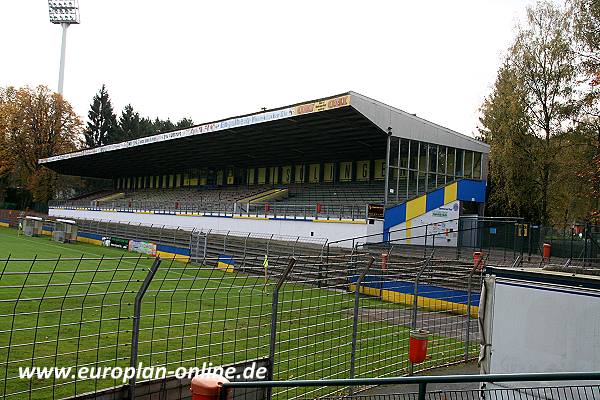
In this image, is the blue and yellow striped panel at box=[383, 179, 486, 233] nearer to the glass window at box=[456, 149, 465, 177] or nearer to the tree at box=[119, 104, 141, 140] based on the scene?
the glass window at box=[456, 149, 465, 177]

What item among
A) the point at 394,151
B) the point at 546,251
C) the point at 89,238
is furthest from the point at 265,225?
the point at 546,251

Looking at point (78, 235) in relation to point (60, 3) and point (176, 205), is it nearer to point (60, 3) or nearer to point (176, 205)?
point (176, 205)

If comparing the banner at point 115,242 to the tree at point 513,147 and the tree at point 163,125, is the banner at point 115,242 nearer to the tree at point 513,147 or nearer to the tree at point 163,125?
the tree at point 513,147

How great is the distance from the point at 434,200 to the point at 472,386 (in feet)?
67.5

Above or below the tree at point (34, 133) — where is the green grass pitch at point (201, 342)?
below

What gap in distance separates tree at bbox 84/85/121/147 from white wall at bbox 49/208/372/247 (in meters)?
40.8

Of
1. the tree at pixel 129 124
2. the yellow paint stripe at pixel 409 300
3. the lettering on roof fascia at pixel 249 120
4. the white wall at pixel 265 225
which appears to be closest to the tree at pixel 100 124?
the tree at pixel 129 124

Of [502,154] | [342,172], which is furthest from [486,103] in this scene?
[342,172]

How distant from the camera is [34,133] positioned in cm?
6231

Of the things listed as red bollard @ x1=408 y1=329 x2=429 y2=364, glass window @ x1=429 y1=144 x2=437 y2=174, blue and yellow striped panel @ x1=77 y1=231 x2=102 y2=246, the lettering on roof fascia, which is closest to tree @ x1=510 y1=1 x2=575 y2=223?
glass window @ x1=429 y1=144 x2=437 y2=174

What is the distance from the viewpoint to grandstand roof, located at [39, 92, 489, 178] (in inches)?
992

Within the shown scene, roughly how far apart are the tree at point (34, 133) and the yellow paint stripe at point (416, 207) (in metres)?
50.3

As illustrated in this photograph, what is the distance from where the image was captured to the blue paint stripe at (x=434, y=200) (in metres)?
27.2

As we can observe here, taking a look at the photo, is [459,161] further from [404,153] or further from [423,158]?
[404,153]
